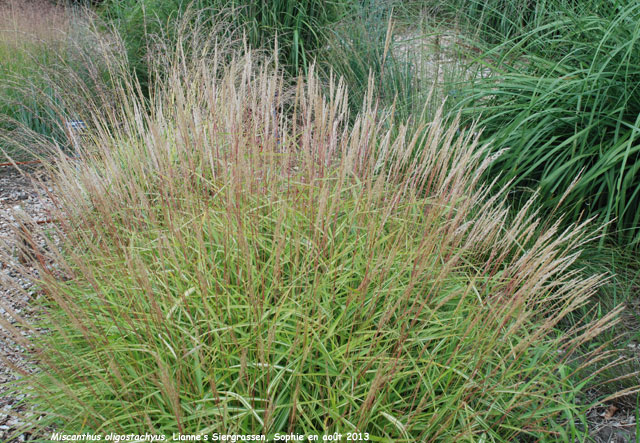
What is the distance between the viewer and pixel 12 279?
8.90 feet

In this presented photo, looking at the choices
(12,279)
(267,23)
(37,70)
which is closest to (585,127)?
(267,23)

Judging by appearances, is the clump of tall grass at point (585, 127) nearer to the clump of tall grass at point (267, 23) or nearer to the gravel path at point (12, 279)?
the clump of tall grass at point (267, 23)

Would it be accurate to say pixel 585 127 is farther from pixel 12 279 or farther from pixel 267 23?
pixel 12 279

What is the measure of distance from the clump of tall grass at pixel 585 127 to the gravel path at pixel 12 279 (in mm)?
2609

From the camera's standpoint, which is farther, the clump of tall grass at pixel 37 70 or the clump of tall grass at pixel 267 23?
the clump of tall grass at pixel 267 23

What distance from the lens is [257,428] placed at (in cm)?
161

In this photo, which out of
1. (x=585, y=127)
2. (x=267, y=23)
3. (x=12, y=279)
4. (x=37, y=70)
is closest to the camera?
(x=12, y=279)

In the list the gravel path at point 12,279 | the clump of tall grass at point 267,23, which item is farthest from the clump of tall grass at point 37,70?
the clump of tall grass at point 267,23

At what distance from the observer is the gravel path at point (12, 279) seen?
1.97m

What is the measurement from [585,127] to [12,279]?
11.5ft

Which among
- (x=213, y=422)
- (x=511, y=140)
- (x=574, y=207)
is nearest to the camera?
(x=213, y=422)

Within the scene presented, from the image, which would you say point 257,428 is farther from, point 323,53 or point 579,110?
point 323,53

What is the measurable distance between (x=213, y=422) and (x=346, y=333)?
54 cm

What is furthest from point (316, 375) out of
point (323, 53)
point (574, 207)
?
point (323, 53)
